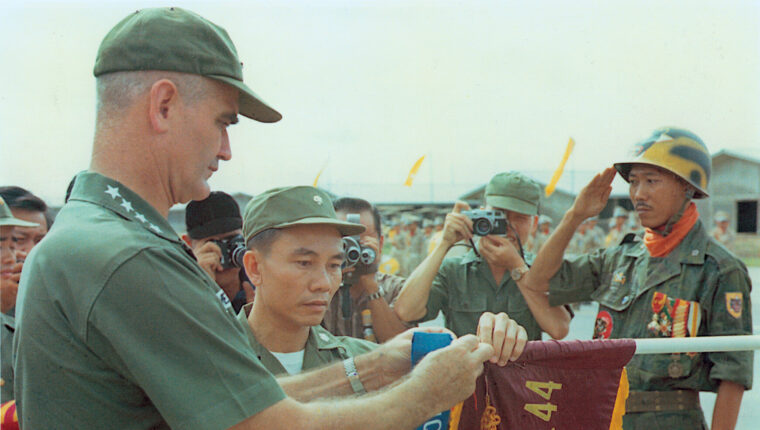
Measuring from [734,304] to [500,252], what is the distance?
1189 millimetres

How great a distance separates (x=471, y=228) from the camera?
363cm

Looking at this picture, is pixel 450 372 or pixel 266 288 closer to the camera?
pixel 450 372

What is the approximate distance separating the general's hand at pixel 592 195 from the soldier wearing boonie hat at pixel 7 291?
8.67ft

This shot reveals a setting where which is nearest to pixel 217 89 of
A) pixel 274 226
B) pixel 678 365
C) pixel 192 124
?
pixel 192 124

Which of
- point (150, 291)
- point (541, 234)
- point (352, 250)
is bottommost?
point (541, 234)

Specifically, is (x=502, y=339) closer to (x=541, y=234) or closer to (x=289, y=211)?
(x=289, y=211)

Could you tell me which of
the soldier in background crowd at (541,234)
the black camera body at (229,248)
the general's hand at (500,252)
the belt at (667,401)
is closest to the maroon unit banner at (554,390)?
the belt at (667,401)

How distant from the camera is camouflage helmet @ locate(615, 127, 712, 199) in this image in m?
3.04

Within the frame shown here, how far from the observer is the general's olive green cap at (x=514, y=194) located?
3.80 meters

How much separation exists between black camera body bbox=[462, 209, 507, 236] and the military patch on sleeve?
1197 mm

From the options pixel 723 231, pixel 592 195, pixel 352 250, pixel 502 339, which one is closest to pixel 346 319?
pixel 352 250

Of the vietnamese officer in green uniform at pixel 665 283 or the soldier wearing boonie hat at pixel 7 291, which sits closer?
the vietnamese officer in green uniform at pixel 665 283

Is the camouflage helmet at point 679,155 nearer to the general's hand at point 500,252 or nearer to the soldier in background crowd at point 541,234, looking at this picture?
the general's hand at point 500,252

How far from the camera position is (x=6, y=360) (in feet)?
9.89
